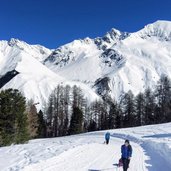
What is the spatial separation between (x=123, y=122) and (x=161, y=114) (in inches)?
406

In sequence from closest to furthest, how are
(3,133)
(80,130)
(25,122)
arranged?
(3,133)
(25,122)
(80,130)

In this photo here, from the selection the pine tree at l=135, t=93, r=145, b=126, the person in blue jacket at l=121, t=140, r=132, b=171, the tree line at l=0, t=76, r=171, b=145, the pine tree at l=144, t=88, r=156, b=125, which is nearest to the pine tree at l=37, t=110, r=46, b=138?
the tree line at l=0, t=76, r=171, b=145

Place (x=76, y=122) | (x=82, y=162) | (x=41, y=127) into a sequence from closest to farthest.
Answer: (x=82, y=162), (x=76, y=122), (x=41, y=127)

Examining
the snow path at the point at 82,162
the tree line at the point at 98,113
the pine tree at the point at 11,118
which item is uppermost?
the tree line at the point at 98,113

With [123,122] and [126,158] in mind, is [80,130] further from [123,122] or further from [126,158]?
[126,158]

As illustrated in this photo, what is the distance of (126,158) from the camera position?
2164cm

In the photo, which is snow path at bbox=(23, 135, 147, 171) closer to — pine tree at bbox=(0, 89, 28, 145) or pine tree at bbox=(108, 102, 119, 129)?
pine tree at bbox=(0, 89, 28, 145)

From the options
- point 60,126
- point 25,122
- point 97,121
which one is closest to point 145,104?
point 97,121

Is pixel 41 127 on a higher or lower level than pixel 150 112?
lower

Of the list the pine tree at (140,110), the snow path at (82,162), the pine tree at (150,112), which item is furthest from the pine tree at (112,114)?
the snow path at (82,162)

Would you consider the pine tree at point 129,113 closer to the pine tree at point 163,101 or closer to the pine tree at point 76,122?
the pine tree at point 163,101

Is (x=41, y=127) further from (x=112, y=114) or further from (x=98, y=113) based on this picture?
(x=112, y=114)

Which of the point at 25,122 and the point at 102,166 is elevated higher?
the point at 25,122

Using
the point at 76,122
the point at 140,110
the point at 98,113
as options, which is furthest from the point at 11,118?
the point at 98,113
